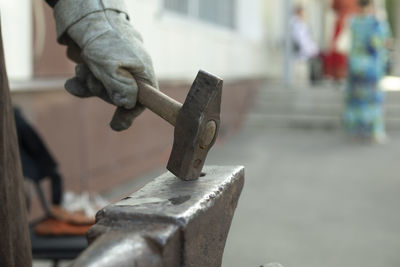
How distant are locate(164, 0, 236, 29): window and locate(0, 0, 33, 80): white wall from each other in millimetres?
3616

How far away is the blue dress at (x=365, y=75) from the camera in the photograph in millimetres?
8430

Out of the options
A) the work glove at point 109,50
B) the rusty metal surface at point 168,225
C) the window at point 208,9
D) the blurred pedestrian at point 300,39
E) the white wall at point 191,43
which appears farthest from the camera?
the blurred pedestrian at point 300,39

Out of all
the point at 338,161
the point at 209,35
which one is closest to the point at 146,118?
the point at 338,161

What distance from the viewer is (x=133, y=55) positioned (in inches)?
62.5

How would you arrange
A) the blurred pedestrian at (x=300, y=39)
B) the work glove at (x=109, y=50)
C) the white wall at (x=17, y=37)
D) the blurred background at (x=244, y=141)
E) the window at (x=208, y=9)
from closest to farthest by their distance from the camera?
the work glove at (x=109, y=50) → the white wall at (x=17, y=37) → the blurred background at (x=244, y=141) → the window at (x=208, y=9) → the blurred pedestrian at (x=300, y=39)

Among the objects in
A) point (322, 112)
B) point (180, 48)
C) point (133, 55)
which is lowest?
point (322, 112)

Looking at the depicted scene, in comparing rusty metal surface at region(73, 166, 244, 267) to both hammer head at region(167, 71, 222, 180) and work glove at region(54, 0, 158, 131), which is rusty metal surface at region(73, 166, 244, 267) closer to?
hammer head at region(167, 71, 222, 180)

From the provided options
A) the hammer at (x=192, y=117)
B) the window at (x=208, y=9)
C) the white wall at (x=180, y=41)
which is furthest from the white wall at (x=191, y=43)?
the hammer at (x=192, y=117)

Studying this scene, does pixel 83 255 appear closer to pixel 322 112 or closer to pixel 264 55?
pixel 322 112

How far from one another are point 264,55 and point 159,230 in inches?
558

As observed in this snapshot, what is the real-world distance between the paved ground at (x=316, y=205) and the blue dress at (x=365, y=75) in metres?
0.37

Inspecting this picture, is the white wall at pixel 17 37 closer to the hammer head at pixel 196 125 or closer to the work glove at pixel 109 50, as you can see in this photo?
the work glove at pixel 109 50

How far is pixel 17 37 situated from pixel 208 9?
6.29m

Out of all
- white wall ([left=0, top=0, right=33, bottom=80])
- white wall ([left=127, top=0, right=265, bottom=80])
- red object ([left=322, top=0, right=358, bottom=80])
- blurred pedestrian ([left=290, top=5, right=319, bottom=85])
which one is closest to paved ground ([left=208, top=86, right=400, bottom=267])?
white wall ([left=127, top=0, right=265, bottom=80])
